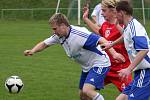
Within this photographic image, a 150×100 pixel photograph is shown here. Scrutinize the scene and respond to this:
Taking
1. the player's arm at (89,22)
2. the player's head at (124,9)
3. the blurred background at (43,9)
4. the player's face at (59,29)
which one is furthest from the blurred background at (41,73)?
the blurred background at (43,9)

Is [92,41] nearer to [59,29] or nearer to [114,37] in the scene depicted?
[59,29]

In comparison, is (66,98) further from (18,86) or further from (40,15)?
(40,15)

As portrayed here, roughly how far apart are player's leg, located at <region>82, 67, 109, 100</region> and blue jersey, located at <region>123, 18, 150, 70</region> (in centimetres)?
148

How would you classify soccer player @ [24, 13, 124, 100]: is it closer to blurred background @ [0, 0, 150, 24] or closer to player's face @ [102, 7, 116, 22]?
player's face @ [102, 7, 116, 22]

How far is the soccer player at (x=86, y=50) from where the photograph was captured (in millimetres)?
8531

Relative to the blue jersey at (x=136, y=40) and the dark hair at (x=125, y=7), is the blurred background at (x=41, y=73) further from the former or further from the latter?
the dark hair at (x=125, y=7)

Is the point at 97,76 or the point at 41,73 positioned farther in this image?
the point at 41,73

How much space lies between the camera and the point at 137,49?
7082mm

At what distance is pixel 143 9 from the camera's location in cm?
4406

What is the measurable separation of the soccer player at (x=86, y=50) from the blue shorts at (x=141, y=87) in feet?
3.48

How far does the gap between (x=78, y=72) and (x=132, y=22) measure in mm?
7714

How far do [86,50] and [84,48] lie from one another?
0.07 metres

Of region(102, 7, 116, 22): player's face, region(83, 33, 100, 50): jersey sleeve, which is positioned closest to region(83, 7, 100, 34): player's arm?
region(102, 7, 116, 22): player's face

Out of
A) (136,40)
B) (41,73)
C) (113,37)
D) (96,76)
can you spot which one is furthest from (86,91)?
(41,73)
